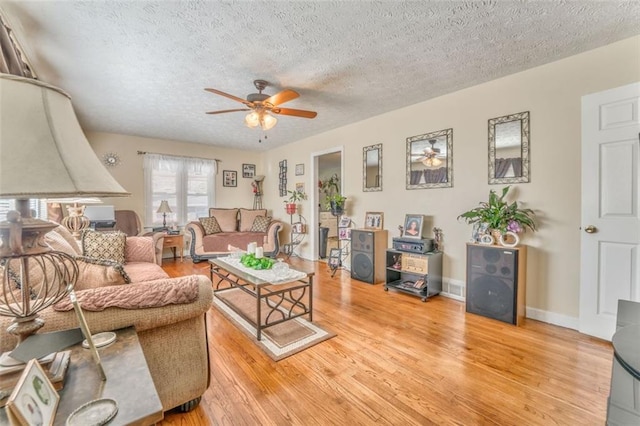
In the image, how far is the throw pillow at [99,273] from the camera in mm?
1526

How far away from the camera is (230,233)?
18.2ft

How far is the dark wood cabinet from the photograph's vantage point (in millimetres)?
3240

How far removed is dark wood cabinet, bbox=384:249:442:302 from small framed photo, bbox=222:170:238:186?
4.30 meters

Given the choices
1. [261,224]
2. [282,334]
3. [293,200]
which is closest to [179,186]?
[261,224]

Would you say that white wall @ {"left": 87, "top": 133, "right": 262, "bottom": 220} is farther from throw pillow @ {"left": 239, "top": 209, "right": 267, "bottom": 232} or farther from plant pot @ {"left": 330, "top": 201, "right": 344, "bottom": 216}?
plant pot @ {"left": 330, "top": 201, "right": 344, "bottom": 216}

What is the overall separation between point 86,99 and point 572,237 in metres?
5.45

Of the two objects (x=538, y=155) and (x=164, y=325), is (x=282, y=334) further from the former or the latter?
(x=538, y=155)

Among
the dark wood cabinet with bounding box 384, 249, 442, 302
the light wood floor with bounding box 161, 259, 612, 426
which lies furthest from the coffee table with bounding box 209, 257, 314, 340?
A: the dark wood cabinet with bounding box 384, 249, 442, 302

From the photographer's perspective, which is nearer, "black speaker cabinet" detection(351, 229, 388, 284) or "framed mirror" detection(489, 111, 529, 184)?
"framed mirror" detection(489, 111, 529, 184)

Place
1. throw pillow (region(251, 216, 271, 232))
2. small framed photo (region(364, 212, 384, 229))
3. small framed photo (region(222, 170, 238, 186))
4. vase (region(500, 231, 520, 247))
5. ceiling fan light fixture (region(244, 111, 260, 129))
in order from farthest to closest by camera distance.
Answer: small framed photo (region(222, 170, 238, 186)), throw pillow (region(251, 216, 271, 232)), small framed photo (region(364, 212, 384, 229)), ceiling fan light fixture (region(244, 111, 260, 129)), vase (region(500, 231, 520, 247))

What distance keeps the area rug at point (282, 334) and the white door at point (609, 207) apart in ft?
7.30

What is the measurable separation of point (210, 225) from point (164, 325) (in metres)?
4.42

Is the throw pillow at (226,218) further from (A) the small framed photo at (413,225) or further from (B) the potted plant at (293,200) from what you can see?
(A) the small framed photo at (413,225)

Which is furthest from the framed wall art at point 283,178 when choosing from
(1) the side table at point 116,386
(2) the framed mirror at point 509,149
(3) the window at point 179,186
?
(1) the side table at point 116,386
